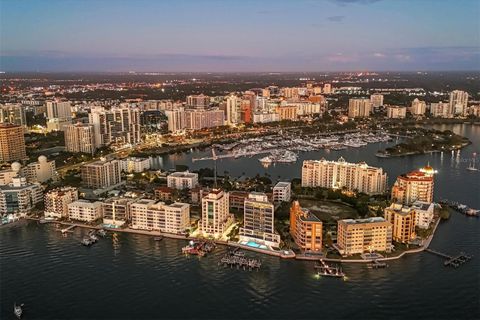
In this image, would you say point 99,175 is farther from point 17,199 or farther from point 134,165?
point 17,199

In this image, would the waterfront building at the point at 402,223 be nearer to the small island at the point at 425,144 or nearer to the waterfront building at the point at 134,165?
the waterfront building at the point at 134,165

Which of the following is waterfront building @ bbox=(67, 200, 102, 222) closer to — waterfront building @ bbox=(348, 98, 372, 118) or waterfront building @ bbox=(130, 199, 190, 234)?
waterfront building @ bbox=(130, 199, 190, 234)

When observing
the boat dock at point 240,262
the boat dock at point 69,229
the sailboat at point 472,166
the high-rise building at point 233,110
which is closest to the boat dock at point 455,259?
the boat dock at point 240,262

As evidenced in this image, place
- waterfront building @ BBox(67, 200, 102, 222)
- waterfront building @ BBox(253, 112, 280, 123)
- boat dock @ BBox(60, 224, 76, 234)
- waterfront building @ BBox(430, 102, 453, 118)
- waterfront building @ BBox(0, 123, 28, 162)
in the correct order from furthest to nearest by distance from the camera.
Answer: waterfront building @ BBox(430, 102, 453, 118)
waterfront building @ BBox(253, 112, 280, 123)
waterfront building @ BBox(0, 123, 28, 162)
waterfront building @ BBox(67, 200, 102, 222)
boat dock @ BBox(60, 224, 76, 234)

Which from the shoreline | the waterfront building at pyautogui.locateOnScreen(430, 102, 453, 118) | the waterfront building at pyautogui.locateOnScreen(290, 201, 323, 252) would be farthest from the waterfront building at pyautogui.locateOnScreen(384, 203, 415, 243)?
the waterfront building at pyautogui.locateOnScreen(430, 102, 453, 118)

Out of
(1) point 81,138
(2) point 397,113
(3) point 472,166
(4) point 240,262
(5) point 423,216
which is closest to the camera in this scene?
(4) point 240,262

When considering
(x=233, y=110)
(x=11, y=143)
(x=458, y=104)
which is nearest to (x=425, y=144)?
(x=233, y=110)
